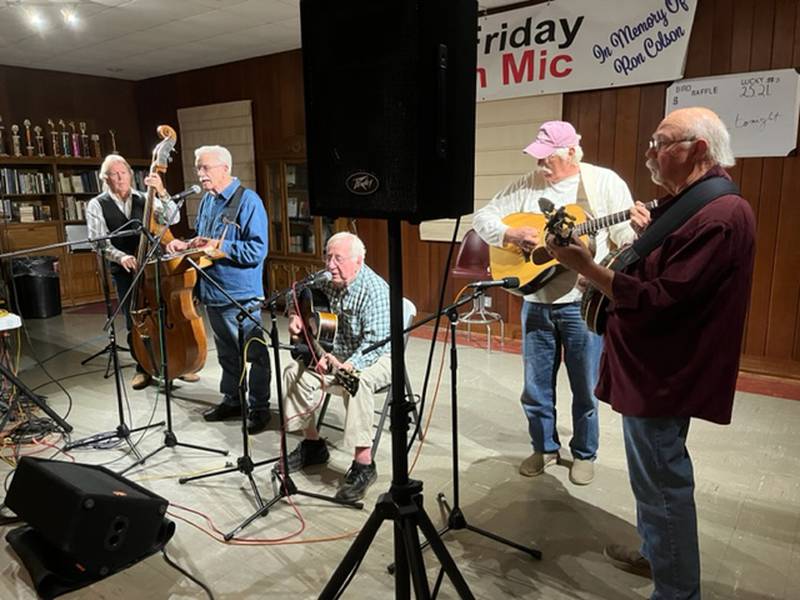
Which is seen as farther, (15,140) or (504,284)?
(15,140)

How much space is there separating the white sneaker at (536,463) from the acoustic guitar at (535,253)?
75 centimetres

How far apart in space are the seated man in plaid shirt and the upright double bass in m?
0.84

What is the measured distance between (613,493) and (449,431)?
35.1 inches

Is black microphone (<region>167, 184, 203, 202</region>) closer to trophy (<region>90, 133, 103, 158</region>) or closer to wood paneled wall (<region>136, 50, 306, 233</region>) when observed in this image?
wood paneled wall (<region>136, 50, 306, 233</region>)

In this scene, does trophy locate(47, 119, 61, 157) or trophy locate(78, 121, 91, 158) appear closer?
trophy locate(47, 119, 61, 157)

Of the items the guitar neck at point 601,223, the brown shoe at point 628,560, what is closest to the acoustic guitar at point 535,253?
the guitar neck at point 601,223

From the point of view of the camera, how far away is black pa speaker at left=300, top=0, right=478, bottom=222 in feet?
3.72

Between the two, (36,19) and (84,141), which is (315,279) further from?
(84,141)

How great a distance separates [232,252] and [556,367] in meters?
1.64

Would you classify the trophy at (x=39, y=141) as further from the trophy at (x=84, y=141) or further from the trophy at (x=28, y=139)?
the trophy at (x=84, y=141)

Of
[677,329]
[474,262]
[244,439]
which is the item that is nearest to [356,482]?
[244,439]

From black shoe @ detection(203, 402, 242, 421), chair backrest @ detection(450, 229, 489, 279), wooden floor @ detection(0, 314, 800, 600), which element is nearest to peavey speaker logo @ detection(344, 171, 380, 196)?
wooden floor @ detection(0, 314, 800, 600)

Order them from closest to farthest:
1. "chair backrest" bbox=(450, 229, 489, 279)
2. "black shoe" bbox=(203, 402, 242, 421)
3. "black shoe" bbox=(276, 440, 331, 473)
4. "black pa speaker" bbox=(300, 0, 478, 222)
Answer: "black pa speaker" bbox=(300, 0, 478, 222) < "black shoe" bbox=(276, 440, 331, 473) < "black shoe" bbox=(203, 402, 242, 421) < "chair backrest" bbox=(450, 229, 489, 279)

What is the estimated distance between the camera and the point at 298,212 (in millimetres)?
5785
